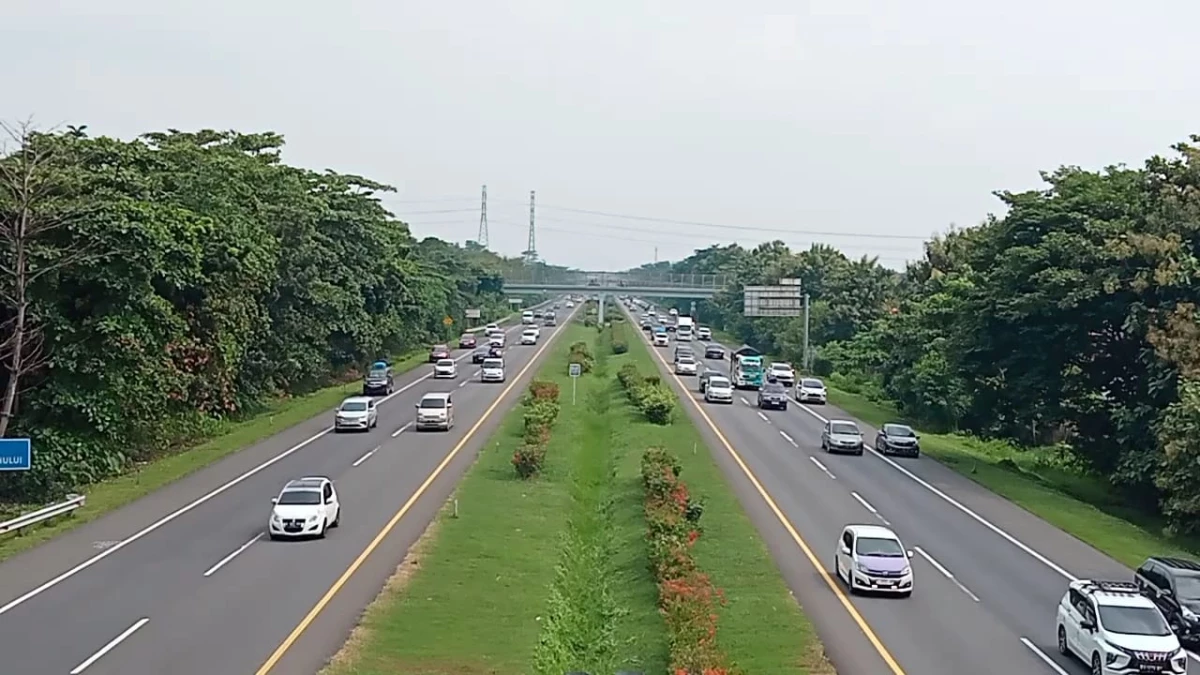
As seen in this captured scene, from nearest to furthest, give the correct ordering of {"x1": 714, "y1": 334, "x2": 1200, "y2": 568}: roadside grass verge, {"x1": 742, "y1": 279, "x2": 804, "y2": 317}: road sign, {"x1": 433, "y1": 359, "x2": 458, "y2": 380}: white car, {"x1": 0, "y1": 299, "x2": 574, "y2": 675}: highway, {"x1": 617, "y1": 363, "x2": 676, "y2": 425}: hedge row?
{"x1": 0, "y1": 299, "x2": 574, "y2": 675}: highway, {"x1": 714, "y1": 334, "x2": 1200, "y2": 568}: roadside grass verge, {"x1": 617, "y1": 363, "x2": 676, "y2": 425}: hedge row, {"x1": 433, "y1": 359, "x2": 458, "y2": 380}: white car, {"x1": 742, "y1": 279, "x2": 804, "y2": 317}: road sign

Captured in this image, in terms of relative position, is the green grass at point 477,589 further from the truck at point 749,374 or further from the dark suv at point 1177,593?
the truck at point 749,374

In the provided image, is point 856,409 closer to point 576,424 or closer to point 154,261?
point 576,424

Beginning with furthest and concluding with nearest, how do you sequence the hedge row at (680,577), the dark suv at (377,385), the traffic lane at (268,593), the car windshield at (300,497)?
the dark suv at (377,385) → the car windshield at (300,497) → the traffic lane at (268,593) → the hedge row at (680,577)

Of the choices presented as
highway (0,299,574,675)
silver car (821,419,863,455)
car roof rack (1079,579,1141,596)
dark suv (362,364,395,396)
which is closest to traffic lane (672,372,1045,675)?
car roof rack (1079,579,1141,596)

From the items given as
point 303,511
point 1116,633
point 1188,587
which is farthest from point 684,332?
point 1116,633

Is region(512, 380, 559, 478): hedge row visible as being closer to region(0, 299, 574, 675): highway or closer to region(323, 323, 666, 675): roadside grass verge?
region(323, 323, 666, 675): roadside grass verge

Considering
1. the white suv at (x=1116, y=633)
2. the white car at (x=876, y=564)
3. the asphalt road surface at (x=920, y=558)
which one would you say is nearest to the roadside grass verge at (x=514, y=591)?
the asphalt road surface at (x=920, y=558)
